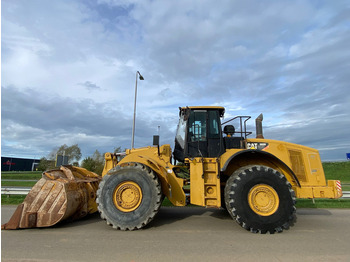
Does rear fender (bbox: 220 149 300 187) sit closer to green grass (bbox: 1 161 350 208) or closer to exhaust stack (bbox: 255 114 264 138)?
exhaust stack (bbox: 255 114 264 138)

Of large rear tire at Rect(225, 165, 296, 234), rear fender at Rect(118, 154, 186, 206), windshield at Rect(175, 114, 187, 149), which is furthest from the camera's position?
Result: windshield at Rect(175, 114, 187, 149)

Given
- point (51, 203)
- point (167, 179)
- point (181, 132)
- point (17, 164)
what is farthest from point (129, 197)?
point (17, 164)

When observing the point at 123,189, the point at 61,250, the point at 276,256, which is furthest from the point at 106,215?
the point at 276,256

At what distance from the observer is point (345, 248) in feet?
12.6

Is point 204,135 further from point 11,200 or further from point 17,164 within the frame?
point 17,164

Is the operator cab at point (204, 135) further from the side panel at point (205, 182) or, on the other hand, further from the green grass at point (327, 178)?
the green grass at point (327, 178)

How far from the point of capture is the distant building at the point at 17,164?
227 ft

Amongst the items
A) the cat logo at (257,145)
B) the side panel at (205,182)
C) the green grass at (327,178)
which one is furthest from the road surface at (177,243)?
the green grass at (327,178)

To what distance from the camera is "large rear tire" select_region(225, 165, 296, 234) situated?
4594 millimetres

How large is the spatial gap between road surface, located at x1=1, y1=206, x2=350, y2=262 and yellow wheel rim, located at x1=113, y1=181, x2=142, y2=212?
1.68 ft

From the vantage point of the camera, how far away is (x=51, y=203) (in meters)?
4.86

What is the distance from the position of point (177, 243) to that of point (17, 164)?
87.4 metres

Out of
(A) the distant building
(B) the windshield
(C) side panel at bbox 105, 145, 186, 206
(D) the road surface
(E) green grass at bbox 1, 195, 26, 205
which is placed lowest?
(D) the road surface

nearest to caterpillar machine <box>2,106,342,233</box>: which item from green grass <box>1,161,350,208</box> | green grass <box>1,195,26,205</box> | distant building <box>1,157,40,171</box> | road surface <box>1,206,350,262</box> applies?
road surface <box>1,206,350,262</box>
